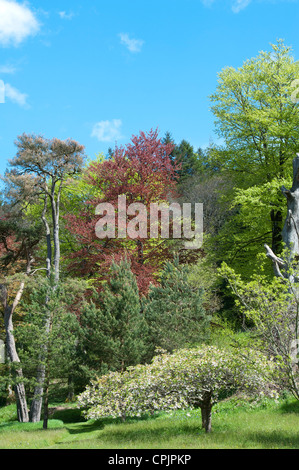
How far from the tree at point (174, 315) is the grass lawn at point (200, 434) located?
2371mm

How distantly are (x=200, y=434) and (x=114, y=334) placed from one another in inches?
213

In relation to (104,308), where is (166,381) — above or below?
below

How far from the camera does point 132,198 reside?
748 inches

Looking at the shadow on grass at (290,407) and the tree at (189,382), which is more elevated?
the tree at (189,382)

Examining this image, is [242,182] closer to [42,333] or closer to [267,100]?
[267,100]

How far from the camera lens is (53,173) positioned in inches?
670

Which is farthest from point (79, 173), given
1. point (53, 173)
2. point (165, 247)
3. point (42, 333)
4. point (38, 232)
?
point (42, 333)

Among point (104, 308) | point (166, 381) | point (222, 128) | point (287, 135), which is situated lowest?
point (166, 381)

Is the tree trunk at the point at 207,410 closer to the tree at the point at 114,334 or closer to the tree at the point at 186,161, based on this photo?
the tree at the point at 114,334

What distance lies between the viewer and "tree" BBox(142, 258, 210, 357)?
42.7ft

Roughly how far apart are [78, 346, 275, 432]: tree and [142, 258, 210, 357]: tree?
442 cm

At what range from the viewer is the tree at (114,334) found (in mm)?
12414

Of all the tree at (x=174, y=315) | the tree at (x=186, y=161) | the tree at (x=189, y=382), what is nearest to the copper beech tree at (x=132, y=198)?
the tree at (x=174, y=315)
